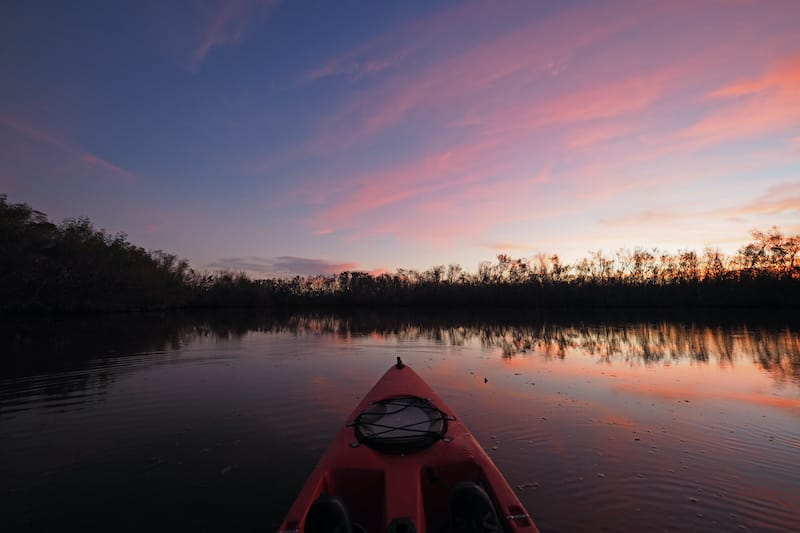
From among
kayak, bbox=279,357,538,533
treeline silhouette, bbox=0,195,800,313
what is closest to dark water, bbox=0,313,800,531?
kayak, bbox=279,357,538,533

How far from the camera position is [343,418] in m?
7.57

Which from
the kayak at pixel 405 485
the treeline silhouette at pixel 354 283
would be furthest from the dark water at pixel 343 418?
the treeline silhouette at pixel 354 283

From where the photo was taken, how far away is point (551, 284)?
2557 inches

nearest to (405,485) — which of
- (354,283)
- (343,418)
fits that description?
(343,418)

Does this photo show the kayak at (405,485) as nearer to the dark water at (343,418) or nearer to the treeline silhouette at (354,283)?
the dark water at (343,418)

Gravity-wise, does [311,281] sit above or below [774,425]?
above

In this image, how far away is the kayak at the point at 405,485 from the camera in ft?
9.36

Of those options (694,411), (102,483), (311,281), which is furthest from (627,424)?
(311,281)

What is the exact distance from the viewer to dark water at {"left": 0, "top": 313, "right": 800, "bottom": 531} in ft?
14.0

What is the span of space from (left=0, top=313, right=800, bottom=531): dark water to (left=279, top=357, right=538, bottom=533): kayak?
3.47ft

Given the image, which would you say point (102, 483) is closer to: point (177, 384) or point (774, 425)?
point (177, 384)

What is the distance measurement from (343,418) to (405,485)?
4.41 m

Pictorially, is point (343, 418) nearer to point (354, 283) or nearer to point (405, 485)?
point (405, 485)

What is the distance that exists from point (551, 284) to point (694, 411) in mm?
60572
